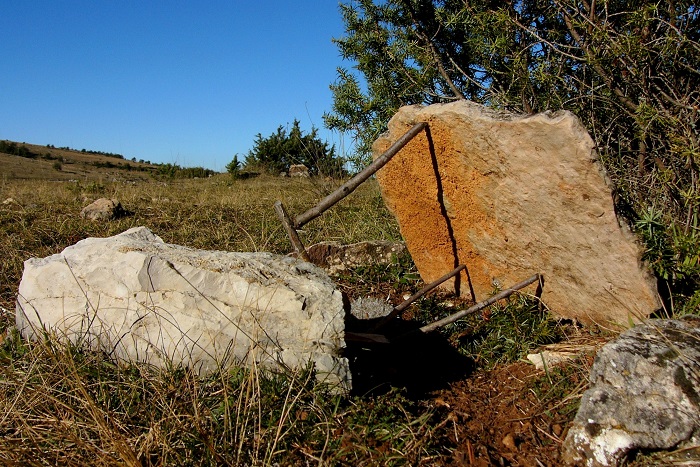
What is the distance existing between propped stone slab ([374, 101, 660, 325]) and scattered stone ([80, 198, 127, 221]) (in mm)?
3918

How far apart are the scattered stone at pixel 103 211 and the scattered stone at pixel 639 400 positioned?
5568 millimetres

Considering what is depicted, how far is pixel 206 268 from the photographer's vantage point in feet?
7.39

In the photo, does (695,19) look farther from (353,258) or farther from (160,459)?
(160,459)

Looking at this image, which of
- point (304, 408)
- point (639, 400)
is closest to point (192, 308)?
point (304, 408)

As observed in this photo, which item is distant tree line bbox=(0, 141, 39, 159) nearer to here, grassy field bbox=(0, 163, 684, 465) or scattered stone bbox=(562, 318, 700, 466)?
grassy field bbox=(0, 163, 684, 465)

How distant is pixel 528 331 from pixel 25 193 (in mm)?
7681

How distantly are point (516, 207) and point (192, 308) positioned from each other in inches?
69.7

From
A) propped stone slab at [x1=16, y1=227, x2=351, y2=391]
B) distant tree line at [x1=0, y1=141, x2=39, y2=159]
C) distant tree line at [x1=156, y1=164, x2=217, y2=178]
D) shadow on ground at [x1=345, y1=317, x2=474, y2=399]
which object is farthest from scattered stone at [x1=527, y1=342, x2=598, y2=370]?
distant tree line at [x1=0, y1=141, x2=39, y2=159]

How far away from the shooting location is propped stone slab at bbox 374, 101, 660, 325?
2.42 meters

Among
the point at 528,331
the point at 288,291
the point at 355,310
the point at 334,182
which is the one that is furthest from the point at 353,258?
the point at 334,182

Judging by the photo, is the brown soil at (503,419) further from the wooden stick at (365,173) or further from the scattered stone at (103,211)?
the scattered stone at (103,211)

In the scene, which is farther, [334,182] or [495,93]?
[334,182]

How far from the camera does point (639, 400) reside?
1.79 m

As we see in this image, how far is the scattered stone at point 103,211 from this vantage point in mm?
5938
